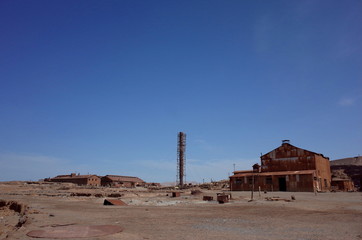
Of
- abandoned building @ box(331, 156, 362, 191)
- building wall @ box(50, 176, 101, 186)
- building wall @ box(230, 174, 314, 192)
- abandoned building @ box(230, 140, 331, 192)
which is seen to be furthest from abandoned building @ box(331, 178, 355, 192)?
building wall @ box(50, 176, 101, 186)

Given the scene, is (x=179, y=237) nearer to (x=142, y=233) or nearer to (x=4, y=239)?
(x=142, y=233)

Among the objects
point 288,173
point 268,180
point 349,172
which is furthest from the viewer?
point 349,172

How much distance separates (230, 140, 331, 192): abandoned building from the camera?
5066 cm

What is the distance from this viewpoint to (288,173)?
52781 millimetres

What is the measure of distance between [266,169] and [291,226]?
53992 millimetres

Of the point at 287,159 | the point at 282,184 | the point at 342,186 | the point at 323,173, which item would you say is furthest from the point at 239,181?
the point at 342,186

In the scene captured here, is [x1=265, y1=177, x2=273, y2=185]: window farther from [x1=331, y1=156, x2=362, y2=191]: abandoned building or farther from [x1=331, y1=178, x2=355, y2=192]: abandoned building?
[x1=331, y1=156, x2=362, y2=191]: abandoned building

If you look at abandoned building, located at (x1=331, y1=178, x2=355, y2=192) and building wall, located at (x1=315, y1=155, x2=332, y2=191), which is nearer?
building wall, located at (x1=315, y1=155, x2=332, y2=191)

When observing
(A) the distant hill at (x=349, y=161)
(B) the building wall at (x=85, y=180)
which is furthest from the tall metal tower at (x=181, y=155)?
(A) the distant hill at (x=349, y=161)

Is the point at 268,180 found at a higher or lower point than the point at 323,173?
lower

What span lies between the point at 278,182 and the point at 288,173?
2693 mm

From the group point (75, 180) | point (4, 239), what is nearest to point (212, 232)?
point (4, 239)

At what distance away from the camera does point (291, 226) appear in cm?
1023

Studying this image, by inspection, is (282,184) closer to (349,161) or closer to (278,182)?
(278,182)
